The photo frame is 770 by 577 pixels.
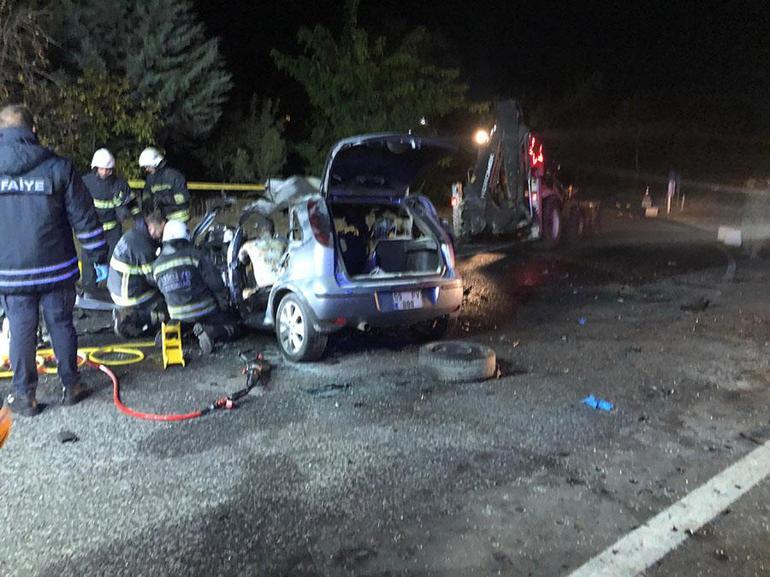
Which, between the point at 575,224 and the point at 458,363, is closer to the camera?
the point at 458,363

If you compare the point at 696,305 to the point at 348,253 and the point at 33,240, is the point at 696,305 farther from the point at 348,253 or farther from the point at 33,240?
the point at 33,240

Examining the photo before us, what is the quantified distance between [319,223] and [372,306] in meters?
0.83

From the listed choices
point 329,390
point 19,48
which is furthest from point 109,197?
point 19,48

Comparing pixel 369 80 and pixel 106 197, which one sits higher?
pixel 369 80

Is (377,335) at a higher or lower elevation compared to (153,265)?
lower

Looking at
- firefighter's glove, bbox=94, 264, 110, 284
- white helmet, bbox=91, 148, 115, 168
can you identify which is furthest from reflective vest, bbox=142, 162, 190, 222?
firefighter's glove, bbox=94, 264, 110, 284

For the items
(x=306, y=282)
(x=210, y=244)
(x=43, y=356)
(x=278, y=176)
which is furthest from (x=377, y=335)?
(x=278, y=176)

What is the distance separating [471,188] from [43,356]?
9258mm

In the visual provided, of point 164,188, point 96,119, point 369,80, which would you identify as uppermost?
point 369,80

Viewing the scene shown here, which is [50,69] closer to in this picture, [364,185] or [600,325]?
[364,185]

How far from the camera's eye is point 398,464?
4.25m

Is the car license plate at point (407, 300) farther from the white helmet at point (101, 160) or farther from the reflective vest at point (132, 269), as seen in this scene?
the white helmet at point (101, 160)

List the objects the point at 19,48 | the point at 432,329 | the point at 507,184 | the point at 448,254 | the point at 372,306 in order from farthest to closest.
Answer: the point at 507,184 < the point at 19,48 < the point at 432,329 < the point at 448,254 < the point at 372,306

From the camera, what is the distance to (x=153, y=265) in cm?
657
